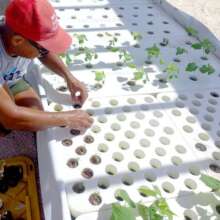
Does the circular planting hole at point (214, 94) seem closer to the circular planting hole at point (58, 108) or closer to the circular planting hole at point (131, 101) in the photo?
the circular planting hole at point (131, 101)

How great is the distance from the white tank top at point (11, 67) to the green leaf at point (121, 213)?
426 millimetres

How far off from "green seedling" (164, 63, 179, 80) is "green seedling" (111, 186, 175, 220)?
1.65 feet

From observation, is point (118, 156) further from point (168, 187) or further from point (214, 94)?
point (214, 94)

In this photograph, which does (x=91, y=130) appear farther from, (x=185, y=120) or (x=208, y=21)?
(x=208, y=21)

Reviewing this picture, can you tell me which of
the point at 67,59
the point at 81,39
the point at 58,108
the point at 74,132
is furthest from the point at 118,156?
the point at 81,39

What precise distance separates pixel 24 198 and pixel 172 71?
0.60 meters

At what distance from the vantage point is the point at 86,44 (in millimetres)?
1393

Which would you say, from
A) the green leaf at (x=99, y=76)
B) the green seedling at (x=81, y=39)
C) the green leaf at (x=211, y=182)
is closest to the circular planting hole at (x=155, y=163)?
the green leaf at (x=211, y=182)

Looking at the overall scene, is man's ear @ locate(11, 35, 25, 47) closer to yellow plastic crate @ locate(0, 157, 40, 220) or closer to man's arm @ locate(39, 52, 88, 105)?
man's arm @ locate(39, 52, 88, 105)

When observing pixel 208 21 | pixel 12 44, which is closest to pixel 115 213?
pixel 12 44

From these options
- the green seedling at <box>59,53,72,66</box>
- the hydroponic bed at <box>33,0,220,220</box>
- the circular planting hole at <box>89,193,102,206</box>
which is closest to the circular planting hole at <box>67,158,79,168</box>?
the hydroponic bed at <box>33,0,220,220</box>

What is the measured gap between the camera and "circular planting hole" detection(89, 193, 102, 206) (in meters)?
0.85

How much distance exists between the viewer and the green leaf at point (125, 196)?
81 centimetres

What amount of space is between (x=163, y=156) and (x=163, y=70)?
399mm
